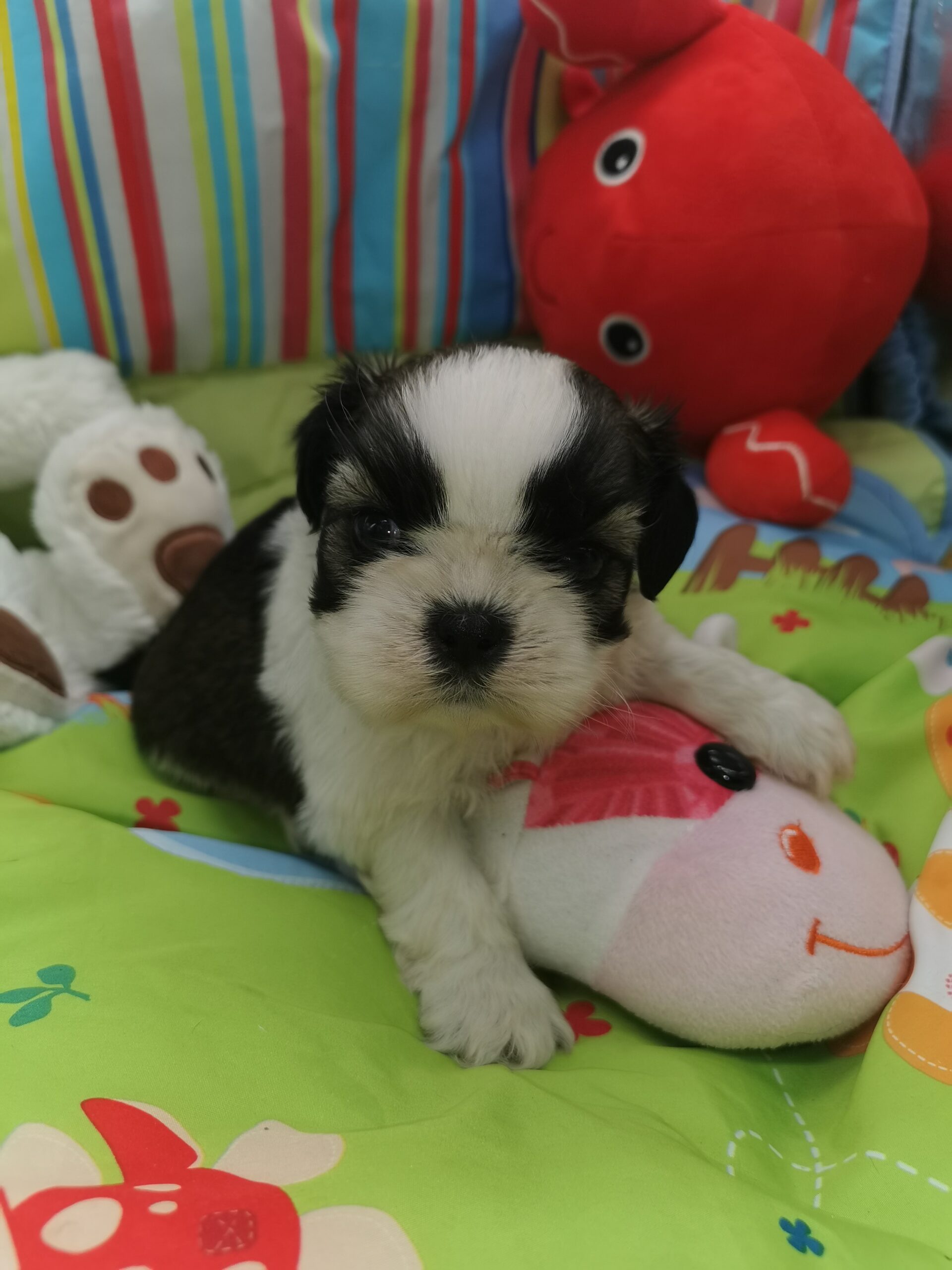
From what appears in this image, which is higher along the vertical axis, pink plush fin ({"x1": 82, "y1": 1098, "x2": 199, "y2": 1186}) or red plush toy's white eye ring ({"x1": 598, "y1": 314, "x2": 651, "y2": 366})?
red plush toy's white eye ring ({"x1": 598, "y1": 314, "x2": 651, "y2": 366})

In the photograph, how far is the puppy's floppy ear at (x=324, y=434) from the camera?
169 cm

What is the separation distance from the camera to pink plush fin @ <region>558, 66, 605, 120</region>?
9.03 feet

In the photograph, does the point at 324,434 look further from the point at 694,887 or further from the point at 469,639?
the point at 694,887

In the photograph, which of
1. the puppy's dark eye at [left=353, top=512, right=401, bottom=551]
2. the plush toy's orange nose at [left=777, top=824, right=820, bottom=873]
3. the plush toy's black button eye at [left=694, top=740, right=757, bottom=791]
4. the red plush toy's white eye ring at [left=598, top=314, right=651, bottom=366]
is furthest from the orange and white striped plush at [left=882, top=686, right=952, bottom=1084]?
the red plush toy's white eye ring at [left=598, top=314, right=651, bottom=366]

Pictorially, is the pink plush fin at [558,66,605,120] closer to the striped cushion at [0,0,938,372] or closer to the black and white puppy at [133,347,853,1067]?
the striped cushion at [0,0,938,372]

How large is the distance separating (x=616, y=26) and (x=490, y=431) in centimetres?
155

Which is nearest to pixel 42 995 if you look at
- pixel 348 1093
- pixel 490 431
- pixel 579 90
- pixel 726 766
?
pixel 348 1093

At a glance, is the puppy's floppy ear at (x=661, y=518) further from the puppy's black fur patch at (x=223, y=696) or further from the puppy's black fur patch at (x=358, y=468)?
the puppy's black fur patch at (x=223, y=696)

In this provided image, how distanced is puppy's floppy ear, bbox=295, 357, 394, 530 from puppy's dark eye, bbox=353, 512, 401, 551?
0.48 ft

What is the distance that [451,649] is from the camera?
144 cm

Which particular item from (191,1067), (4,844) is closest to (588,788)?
(191,1067)

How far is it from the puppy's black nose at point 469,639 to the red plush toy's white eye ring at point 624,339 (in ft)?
4.89

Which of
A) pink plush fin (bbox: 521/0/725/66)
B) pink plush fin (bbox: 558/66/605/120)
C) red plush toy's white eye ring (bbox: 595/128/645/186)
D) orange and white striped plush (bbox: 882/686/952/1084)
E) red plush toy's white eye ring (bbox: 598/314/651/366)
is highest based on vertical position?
pink plush fin (bbox: 521/0/725/66)

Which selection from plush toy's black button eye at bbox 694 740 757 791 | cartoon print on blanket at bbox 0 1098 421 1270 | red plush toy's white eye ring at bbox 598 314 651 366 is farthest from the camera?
red plush toy's white eye ring at bbox 598 314 651 366
